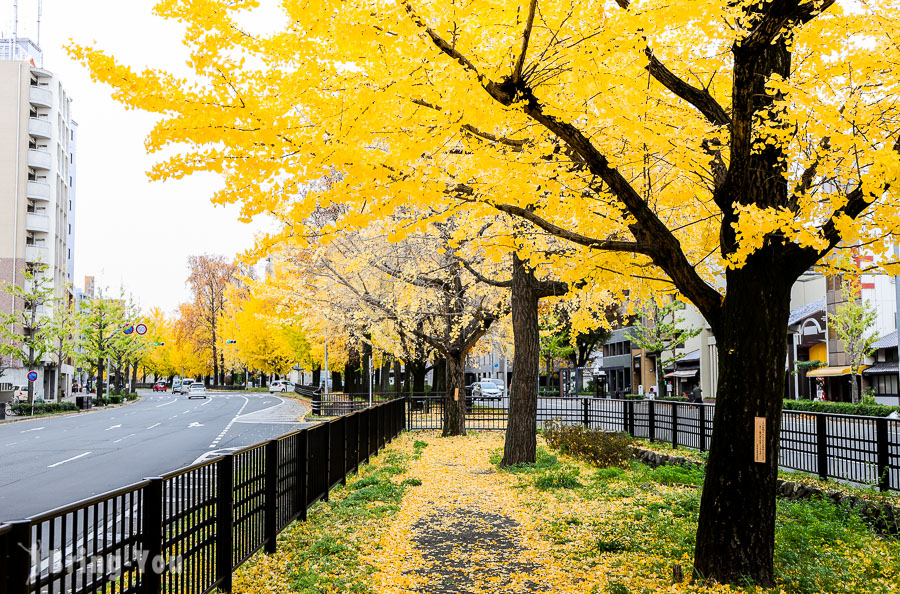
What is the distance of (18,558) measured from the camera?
10.9ft

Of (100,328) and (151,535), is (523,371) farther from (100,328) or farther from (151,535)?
(100,328)

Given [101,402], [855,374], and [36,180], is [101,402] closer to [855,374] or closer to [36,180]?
[36,180]

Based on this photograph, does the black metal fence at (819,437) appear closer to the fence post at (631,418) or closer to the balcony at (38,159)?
the fence post at (631,418)

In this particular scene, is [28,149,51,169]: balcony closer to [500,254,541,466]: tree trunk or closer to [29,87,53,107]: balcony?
[29,87,53,107]: balcony

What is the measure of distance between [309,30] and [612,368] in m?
81.2

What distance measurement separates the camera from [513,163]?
803 centimetres

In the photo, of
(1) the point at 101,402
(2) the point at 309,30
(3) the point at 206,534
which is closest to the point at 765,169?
(2) the point at 309,30

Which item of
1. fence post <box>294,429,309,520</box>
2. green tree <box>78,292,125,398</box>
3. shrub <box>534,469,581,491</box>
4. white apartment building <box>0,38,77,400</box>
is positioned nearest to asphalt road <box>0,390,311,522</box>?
fence post <box>294,429,309,520</box>

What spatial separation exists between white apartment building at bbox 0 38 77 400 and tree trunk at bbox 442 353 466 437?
42.4 meters

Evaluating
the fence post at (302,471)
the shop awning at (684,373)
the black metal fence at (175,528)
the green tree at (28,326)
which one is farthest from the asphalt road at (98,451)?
A: the shop awning at (684,373)

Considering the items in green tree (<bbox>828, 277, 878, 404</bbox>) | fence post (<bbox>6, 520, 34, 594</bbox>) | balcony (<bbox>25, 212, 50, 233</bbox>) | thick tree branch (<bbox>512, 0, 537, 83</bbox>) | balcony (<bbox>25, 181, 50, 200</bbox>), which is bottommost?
fence post (<bbox>6, 520, 34, 594</bbox>)

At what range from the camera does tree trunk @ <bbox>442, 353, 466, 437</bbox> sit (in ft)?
77.8

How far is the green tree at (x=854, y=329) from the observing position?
34.9 meters

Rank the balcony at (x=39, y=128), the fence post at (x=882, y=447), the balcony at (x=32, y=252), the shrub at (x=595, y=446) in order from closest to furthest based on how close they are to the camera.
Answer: the fence post at (x=882, y=447), the shrub at (x=595, y=446), the balcony at (x=32, y=252), the balcony at (x=39, y=128)
